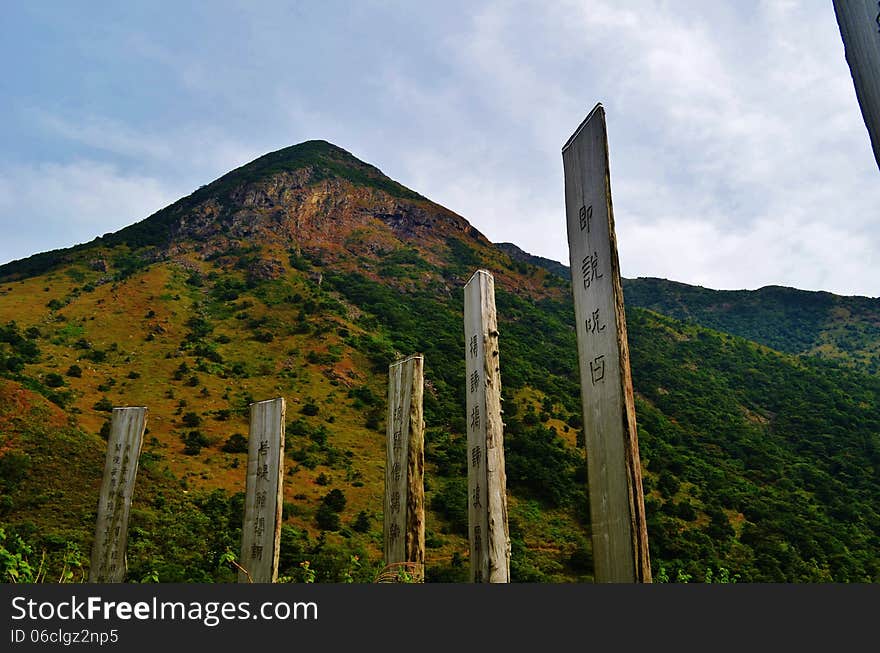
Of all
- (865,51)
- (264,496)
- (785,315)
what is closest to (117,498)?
(264,496)

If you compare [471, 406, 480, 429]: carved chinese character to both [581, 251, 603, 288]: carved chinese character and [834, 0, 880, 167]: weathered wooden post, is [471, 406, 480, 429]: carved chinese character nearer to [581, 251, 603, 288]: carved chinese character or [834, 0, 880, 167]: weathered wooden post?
[581, 251, 603, 288]: carved chinese character

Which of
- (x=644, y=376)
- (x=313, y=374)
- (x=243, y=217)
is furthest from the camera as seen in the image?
(x=243, y=217)

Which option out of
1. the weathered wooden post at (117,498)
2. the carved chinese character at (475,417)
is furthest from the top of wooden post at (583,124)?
the weathered wooden post at (117,498)

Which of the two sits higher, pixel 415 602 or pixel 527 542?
pixel 527 542

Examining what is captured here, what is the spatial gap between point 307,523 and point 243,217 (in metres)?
45.3

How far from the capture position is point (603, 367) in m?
2.66

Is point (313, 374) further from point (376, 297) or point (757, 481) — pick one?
point (757, 481)

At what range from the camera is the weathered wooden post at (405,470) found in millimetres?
5102

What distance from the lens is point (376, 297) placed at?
166ft

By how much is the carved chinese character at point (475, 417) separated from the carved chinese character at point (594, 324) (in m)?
1.85

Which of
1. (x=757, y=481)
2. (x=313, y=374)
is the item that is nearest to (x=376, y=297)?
(x=313, y=374)

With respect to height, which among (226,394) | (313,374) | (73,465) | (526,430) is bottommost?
(73,465)

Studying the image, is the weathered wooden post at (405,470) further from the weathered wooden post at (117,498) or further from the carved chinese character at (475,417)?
the weathered wooden post at (117,498)

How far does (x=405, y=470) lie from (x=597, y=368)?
294 cm
